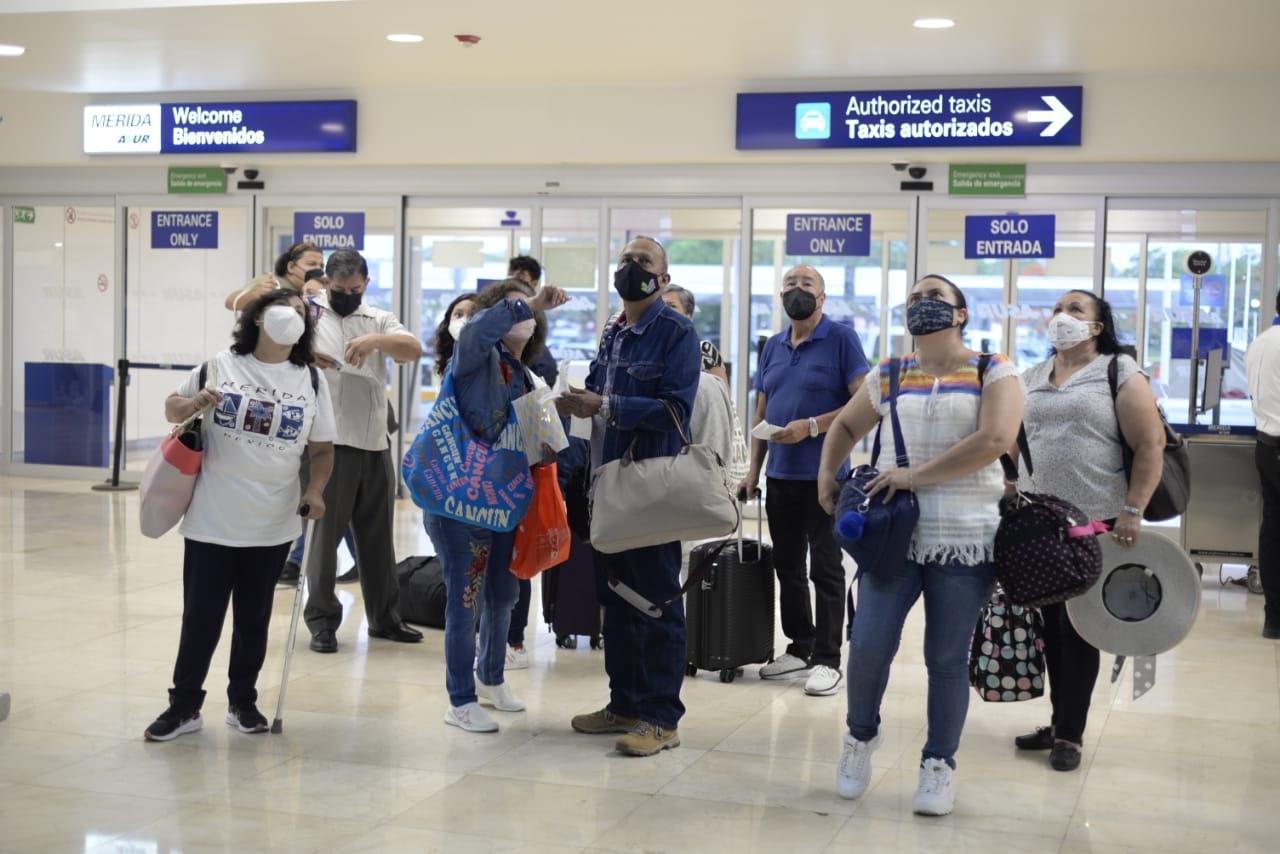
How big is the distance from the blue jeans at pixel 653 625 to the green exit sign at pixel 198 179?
8.13 meters

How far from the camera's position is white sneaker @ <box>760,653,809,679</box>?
586 cm

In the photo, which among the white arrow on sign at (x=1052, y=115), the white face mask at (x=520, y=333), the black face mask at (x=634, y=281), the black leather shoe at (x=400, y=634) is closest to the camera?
the black face mask at (x=634, y=281)

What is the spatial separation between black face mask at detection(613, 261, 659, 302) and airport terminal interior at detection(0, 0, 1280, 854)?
37cm

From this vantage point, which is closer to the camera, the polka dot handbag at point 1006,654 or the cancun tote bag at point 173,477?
the cancun tote bag at point 173,477

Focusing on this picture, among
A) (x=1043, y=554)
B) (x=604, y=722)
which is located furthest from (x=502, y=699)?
(x=1043, y=554)

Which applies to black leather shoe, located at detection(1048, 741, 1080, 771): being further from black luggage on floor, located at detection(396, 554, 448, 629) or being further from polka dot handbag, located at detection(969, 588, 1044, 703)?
black luggage on floor, located at detection(396, 554, 448, 629)

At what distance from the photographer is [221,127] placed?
37.0 feet

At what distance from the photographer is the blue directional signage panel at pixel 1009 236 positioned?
10211mm

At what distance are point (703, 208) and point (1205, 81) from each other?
359cm

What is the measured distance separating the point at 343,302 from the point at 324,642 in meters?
1.47

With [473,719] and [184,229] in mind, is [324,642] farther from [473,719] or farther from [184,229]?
[184,229]

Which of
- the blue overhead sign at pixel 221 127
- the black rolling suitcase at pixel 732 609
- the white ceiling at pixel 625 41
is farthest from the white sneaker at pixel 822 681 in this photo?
the blue overhead sign at pixel 221 127

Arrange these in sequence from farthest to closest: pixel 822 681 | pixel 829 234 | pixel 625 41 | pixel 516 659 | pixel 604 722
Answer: pixel 829 234 → pixel 625 41 → pixel 516 659 → pixel 822 681 → pixel 604 722

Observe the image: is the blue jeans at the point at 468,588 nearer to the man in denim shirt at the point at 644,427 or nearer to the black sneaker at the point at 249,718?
the man in denim shirt at the point at 644,427
